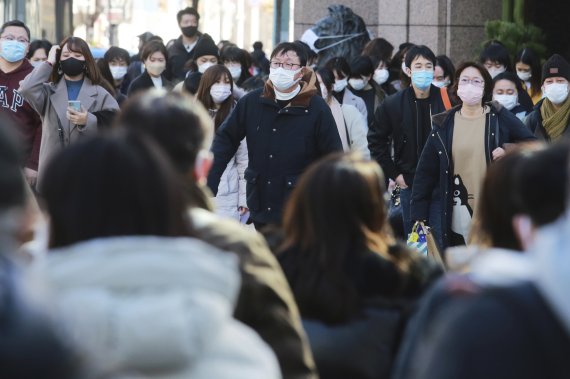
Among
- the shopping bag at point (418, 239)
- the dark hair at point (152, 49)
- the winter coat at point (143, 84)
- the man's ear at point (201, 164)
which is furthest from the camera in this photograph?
the dark hair at point (152, 49)

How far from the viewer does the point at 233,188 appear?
11344mm

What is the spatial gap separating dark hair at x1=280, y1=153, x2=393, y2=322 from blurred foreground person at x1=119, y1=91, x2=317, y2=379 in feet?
1.93

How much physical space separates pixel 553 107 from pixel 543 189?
9429mm

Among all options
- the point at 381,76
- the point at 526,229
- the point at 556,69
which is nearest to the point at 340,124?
the point at 556,69

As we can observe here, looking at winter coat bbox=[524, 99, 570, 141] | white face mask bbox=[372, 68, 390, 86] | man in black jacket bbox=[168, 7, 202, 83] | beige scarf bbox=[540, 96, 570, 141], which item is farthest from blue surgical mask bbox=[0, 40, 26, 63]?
man in black jacket bbox=[168, 7, 202, 83]

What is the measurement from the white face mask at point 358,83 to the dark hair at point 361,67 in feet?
0.17

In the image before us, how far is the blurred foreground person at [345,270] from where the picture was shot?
4848 mm

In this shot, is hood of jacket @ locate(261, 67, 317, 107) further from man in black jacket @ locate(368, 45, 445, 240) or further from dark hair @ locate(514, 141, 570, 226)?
dark hair @ locate(514, 141, 570, 226)

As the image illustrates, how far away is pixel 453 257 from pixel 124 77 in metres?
13.7

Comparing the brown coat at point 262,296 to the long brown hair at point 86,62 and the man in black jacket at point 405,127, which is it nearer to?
the long brown hair at point 86,62

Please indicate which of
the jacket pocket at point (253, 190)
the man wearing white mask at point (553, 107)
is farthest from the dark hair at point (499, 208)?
the man wearing white mask at point (553, 107)

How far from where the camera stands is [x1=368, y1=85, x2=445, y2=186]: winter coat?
39.1 feet

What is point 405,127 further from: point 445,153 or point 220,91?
point 445,153

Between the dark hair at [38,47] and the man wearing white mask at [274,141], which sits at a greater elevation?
the dark hair at [38,47]
